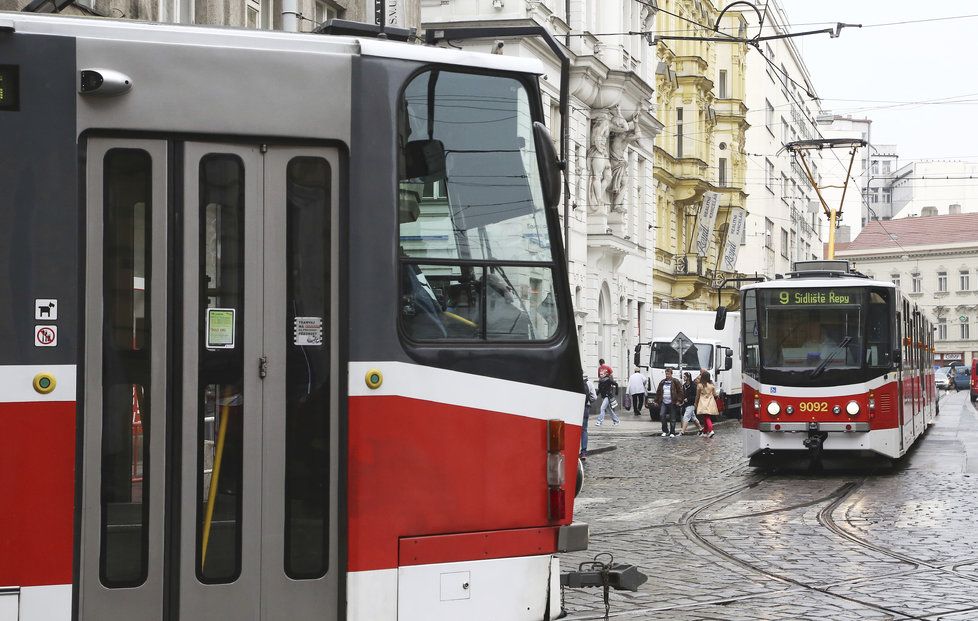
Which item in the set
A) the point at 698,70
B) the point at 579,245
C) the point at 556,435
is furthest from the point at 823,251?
the point at 556,435

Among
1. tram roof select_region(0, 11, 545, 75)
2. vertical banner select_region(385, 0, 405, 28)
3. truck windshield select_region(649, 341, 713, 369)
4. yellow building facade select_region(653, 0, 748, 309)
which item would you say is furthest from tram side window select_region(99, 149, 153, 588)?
yellow building facade select_region(653, 0, 748, 309)

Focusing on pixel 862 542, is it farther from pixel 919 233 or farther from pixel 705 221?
pixel 919 233

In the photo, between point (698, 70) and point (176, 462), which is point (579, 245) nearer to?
point (698, 70)

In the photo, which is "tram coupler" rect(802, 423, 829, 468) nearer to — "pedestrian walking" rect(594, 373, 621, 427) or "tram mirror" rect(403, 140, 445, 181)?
"tram mirror" rect(403, 140, 445, 181)

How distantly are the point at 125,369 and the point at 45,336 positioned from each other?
13.4 inches

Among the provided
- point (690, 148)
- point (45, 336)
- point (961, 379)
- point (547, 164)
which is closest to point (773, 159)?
point (690, 148)

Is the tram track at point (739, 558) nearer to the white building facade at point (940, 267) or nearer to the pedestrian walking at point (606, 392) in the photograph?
the pedestrian walking at point (606, 392)

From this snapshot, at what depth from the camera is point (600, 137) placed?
140ft

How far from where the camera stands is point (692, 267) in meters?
58.9

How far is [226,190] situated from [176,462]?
1.14 meters

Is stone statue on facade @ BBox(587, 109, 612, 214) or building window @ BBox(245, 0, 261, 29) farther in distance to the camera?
stone statue on facade @ BBox(587, 109, 612, 214)

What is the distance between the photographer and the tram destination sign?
64.7 ft

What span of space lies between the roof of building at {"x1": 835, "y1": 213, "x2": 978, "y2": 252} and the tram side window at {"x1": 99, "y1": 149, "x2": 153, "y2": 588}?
368ft

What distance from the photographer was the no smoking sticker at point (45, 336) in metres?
5.73
